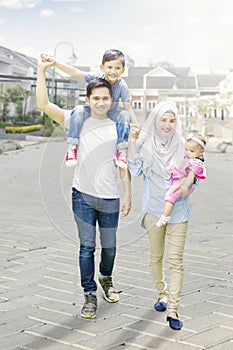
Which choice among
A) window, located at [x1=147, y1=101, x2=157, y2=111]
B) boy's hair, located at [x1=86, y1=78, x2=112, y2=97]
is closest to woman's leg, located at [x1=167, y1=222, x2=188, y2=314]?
window, located at [x1=147, y1=101, x2=157, y2=111]

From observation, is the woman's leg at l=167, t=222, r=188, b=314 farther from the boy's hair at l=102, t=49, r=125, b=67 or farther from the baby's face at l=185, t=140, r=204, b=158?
the boy's hair at l=102, t=49, r=125, b=67

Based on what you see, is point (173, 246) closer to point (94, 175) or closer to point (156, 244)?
point (156, 244)

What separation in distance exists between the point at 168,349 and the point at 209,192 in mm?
6613

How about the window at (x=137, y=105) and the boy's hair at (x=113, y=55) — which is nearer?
the window at (x=137, y=105)

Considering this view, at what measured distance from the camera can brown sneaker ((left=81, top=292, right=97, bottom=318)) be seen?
11.6 feet

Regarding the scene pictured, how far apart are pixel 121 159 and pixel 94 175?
6.3 inches

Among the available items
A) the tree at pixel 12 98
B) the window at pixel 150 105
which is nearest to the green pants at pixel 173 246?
the window at pixel 150 105

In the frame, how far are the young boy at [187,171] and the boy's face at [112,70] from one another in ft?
1.57

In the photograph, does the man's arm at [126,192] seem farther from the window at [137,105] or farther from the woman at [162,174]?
the window at [137,105]

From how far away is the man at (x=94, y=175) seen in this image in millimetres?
3238

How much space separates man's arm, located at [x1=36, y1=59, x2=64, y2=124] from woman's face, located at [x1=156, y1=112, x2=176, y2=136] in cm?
52

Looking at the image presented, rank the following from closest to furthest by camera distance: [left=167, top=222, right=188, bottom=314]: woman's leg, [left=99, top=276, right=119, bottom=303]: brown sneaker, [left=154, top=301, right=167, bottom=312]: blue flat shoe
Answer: [left=167, top=222, right=188, bottom=314]: woman's leg → [left=154, top=301, right=167, bottom=312]: blue flat shoe → [left=99, top=276, right=119, bottom=303]: brown sneaker

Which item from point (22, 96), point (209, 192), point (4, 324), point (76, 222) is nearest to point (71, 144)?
point (76, 222)

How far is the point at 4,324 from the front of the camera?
346 cm
